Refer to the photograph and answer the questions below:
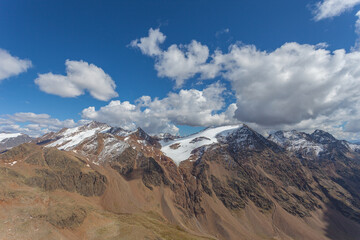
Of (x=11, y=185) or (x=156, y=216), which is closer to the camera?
(x=11, y=185)

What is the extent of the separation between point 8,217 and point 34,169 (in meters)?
111

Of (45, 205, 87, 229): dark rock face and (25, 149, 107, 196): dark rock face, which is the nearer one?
(45, 205, 87, 229): dark rock face

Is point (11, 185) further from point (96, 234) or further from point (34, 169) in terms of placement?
point (96, 234)

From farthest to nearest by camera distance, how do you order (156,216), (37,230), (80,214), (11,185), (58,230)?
(156,216), (11,185), (80,214), (58,230), (37,230)

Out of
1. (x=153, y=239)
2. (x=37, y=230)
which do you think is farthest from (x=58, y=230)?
(x=153, y=239)

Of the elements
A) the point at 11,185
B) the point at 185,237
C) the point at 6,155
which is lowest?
the point at 185,237

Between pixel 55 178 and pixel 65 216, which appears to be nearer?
pixel 65 216

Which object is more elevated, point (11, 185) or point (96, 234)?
point (11, 185)

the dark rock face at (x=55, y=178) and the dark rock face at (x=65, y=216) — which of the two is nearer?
the dark rock face at (x=65, y=216)

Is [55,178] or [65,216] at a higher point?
[55,178]

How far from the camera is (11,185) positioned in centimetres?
12975

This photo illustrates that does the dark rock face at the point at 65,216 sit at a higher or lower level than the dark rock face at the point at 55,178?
lower

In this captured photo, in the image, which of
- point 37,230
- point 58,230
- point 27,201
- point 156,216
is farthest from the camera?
point 156,216

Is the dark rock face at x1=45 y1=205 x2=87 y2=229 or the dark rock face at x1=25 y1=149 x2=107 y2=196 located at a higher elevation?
the dark rock face at x1=25 y1=149 x2=107 y2=196
